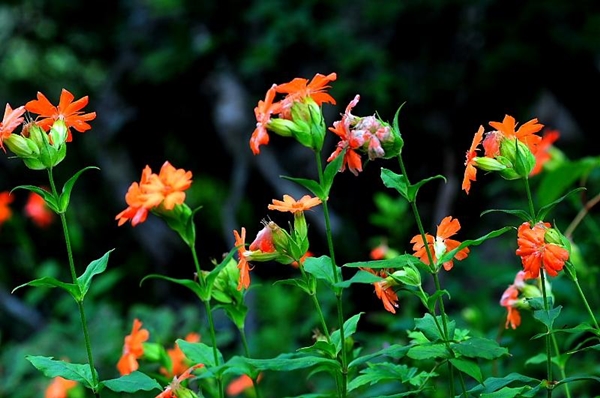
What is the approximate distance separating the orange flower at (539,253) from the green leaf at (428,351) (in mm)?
138

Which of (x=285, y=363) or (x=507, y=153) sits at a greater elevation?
(x=507, y=153)

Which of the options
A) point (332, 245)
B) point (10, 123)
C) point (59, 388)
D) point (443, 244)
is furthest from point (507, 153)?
point (59, 388)

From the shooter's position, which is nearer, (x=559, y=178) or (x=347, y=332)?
(x=347, y=332)

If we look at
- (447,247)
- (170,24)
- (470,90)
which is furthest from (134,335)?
(170,24)

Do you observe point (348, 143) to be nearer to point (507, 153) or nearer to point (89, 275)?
point (507, 153)

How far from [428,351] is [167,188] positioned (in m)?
0.35

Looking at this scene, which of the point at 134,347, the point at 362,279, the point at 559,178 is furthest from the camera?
the point at 559,178

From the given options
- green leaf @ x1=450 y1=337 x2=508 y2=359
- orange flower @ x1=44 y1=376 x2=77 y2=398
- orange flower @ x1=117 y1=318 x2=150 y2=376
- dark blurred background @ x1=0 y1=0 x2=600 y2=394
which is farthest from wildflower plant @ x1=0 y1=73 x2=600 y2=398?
dark blurred background @ x1=0 y1=0 x2=600 y2=394

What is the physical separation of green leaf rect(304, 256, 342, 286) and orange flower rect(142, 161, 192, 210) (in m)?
0.16

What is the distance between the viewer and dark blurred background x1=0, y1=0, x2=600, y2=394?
289 centimetres

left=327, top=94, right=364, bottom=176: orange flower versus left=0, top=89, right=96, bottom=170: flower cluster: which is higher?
left=0, top=89, right=96, bottom=170: flower cluster

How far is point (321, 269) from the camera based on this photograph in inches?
39.9

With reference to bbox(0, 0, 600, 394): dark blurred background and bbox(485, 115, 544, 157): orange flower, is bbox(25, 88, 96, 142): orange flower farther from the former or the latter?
bbox(0, 0, 600, 394): dark blurred background

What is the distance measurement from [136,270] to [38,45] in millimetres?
1175
